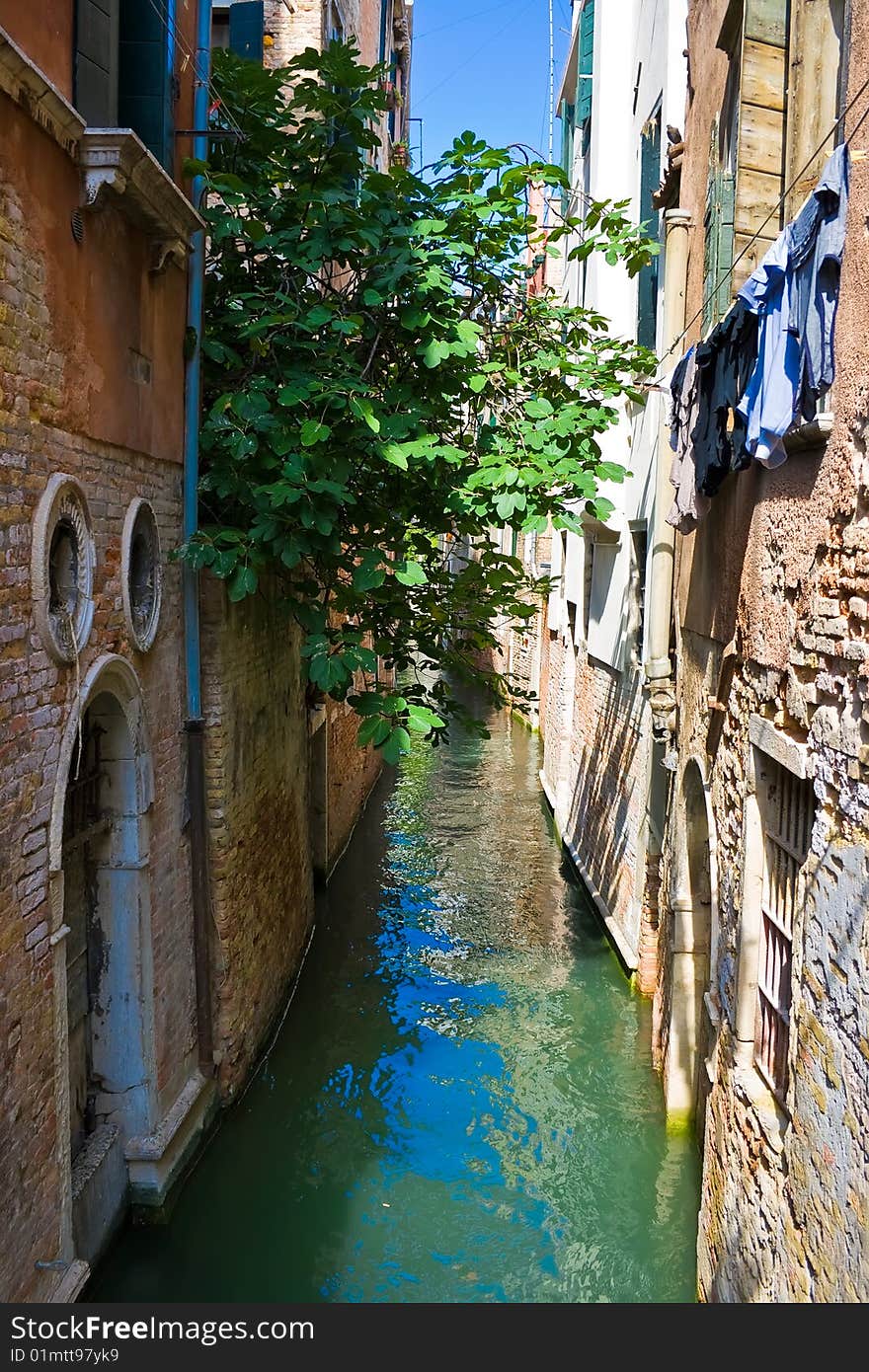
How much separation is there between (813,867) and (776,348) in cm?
193

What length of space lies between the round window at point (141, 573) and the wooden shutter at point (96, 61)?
168 cm

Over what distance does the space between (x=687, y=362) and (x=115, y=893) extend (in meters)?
4.15

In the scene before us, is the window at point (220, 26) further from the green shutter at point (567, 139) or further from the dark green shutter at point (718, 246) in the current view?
the green shutter at point (567, 139)

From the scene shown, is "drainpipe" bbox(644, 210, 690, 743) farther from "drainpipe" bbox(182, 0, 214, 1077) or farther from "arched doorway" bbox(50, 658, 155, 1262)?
"arched doorway" bbox(50, 658, 155, 1262)

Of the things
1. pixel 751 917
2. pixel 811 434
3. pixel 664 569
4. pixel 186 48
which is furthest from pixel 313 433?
pixel 751 917

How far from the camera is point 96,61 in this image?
184 inches

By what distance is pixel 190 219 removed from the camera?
5.56 meters

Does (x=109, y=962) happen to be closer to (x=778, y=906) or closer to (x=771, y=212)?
(x=778, y=906)

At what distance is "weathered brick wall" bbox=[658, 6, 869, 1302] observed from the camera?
3385 mm

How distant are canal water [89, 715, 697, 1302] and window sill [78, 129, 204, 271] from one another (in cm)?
487

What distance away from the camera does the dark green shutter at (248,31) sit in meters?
7.80

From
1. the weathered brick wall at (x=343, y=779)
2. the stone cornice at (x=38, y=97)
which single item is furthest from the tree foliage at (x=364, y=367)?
the weathered brick wall at (x=343, y=779)

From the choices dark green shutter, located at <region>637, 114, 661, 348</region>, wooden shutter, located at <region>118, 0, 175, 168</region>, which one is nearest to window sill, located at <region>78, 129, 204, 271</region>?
wooden shutter, located at <region>118, 0, 175, 168</region>

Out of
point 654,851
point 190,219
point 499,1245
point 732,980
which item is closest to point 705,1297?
point 499,1245
